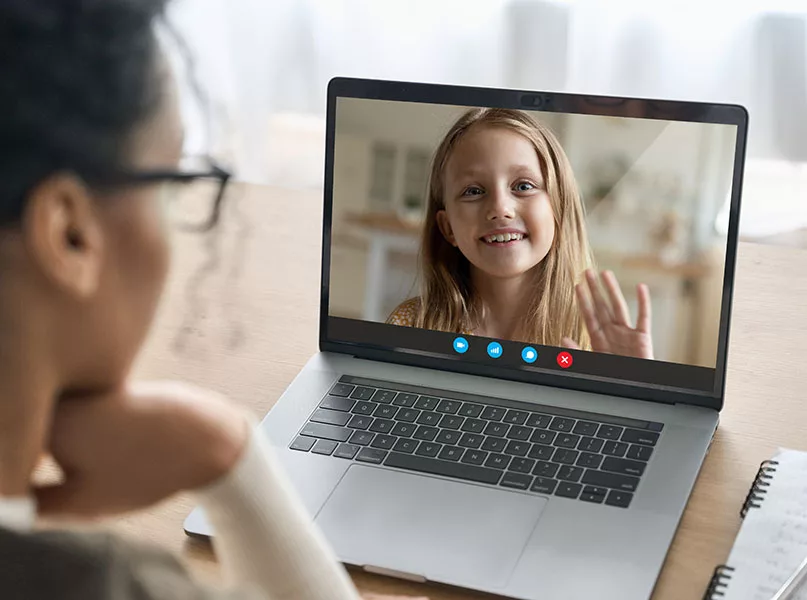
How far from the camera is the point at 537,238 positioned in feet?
3.22

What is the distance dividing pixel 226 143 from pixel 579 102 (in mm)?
475

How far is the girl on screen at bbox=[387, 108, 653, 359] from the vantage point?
97 cm

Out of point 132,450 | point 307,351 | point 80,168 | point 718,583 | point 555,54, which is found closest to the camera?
point 80,168

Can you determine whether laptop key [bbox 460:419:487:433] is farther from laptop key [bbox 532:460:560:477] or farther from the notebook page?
the notebook page

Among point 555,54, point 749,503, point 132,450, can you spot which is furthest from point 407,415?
point 555,54

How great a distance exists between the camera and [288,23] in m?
2.65

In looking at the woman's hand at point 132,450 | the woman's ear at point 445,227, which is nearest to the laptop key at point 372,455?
the woman's ear at point 445,227

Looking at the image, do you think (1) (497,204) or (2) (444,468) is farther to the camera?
(1) (497,204)

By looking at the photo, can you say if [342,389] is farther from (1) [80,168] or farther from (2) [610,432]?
(1) [80,168]

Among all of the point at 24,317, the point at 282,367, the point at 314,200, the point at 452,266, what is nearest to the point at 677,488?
the point at 452,266

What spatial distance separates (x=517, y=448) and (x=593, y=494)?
85 mm

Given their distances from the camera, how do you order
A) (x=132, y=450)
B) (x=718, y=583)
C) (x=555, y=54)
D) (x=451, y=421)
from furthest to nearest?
(x=555, y=54)
(x=451, y=421)
(x=718, y=583)
(x=132, y=450)

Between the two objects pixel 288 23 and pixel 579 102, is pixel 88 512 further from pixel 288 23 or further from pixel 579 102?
pixel 288 23

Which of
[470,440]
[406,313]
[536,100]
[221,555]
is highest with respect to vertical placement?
[536,100]
